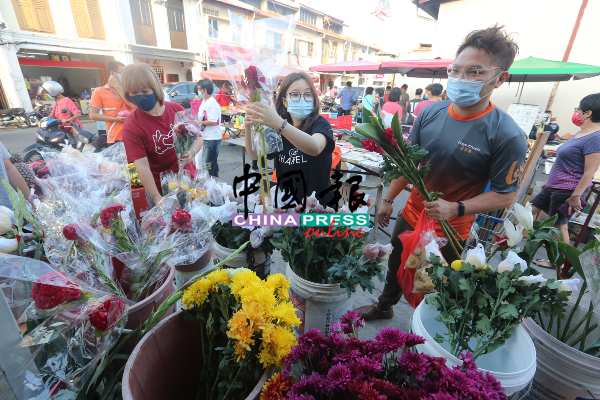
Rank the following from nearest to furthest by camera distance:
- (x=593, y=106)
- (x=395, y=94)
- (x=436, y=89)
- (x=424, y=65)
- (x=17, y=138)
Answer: (x=593, y=106) < (x=436, y=89) < (x=395, y=94) < (x=424, y=65) < (x=17, y=138)

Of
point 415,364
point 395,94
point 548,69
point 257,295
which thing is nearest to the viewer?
point 415,364

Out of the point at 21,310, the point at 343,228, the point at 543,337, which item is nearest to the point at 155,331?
the point at 21,310

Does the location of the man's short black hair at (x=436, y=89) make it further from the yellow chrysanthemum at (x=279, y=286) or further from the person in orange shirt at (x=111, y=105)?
the yellow chrysanthemum at (x=279, y=286)

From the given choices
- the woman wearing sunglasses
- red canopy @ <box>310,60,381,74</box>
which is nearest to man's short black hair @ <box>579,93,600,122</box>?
the woman wearing sunglasses

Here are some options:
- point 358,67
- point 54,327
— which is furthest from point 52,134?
point 358,67

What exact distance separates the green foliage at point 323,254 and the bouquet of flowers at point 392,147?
0.36 m

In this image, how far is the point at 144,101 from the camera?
197 cm

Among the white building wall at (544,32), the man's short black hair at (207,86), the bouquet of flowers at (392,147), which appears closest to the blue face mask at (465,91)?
the bouquet of flowers at (392,147)

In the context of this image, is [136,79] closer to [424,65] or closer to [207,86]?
[207,86]

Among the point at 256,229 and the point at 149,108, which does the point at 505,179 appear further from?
the point at 149,108

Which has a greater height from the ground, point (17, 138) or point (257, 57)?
point (257, 57)

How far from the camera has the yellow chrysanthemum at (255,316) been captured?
704 millimetres

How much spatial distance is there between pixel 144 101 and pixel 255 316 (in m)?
1.90

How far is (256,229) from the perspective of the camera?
1.39m
